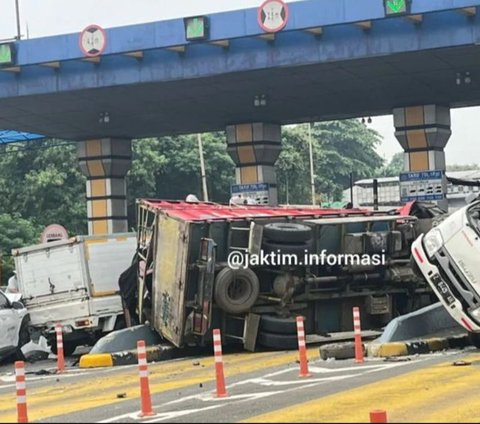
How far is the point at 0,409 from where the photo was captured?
1204 cm

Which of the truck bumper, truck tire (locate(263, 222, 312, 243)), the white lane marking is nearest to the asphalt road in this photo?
the white lane marking

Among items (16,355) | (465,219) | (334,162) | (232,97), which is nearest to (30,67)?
(232,97)

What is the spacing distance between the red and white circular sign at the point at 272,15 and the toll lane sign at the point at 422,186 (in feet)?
28.2

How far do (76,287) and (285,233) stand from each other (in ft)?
16.1

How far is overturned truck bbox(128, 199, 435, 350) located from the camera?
17.5 meters

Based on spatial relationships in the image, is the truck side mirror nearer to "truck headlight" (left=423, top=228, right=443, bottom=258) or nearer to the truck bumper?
the truck bumper

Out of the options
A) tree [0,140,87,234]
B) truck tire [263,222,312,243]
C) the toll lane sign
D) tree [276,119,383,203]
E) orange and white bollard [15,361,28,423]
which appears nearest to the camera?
orange and white bollard [15,361,28,423]

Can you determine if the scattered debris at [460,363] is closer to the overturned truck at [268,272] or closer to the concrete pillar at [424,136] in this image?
the overturned truck at [268,272]

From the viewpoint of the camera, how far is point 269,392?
11.8m

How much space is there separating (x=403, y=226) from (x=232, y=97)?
12.9m

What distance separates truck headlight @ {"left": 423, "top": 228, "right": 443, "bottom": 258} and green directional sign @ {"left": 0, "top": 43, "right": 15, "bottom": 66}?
17127 mm

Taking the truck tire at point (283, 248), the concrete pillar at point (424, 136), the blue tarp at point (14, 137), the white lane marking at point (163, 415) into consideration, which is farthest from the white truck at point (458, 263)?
the blue tarp at point (14, 137)

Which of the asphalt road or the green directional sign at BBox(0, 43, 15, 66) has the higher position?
the green directional sign at BBox(0, 43, 15, 66)

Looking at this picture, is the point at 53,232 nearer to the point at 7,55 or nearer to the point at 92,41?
the point at 92,41
